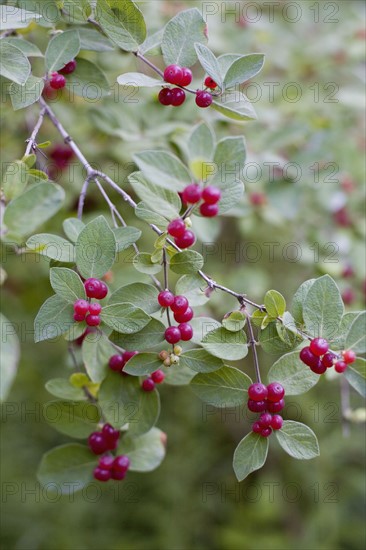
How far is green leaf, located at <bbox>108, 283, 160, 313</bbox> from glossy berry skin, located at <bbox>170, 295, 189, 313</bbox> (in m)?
0.03

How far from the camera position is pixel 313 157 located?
1.42 meters

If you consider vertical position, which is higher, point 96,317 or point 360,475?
point 96,317

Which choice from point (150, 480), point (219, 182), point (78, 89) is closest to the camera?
point (219, 182)

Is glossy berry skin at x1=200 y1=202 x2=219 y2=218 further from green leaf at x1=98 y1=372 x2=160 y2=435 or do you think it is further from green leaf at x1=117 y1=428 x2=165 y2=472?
green leaf at x1=117 y1=428 x2=165 y2=472

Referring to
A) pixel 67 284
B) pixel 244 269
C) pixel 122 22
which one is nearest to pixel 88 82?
pixel 122 22

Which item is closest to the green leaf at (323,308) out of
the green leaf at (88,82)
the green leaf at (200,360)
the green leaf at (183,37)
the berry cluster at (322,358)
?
the berry cluster at (322,358)

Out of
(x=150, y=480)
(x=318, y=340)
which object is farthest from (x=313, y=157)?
(x=150, y=480)

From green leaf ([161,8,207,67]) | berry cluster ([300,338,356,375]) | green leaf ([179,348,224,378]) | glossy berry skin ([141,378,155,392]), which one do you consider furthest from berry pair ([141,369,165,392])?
green leaf ([161,8,207,67])

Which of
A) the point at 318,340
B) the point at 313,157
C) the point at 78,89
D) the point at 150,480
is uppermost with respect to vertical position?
the point at 78,89

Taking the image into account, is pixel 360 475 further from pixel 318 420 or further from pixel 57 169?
pixel 57 169

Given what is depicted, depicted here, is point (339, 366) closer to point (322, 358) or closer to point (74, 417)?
point (322, 358)

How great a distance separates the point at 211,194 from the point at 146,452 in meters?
0.48

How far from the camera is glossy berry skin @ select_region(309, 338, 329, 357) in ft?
2.21

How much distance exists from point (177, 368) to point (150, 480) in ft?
4.70
